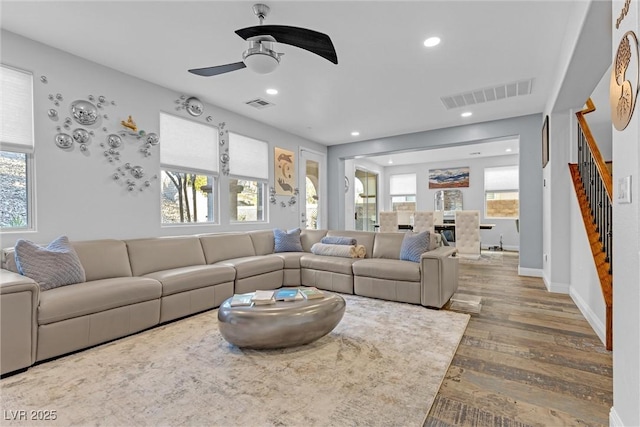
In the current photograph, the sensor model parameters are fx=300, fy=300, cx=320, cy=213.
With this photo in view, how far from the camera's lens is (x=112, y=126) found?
341cm

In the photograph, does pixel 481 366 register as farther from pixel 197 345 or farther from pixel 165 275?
pixel 165 275

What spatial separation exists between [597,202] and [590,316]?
1.11 m

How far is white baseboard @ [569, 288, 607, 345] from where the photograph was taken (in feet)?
8.27

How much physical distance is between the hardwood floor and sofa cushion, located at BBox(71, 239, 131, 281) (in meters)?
3.04

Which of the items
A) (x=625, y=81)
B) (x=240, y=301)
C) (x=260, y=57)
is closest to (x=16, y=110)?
(x=260, y=57)

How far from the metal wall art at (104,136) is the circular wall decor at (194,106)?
630 mm

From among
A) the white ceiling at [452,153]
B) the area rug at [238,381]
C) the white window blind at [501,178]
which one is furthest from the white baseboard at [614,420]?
the white window blind at [501,178]

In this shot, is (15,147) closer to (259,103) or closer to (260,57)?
(260,57)

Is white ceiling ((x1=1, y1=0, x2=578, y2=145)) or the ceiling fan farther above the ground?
white ceiling ((x1=1, y1=0, x2=578, y2=145))

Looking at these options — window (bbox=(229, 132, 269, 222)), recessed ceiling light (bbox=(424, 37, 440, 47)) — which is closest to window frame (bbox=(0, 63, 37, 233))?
window (bbox=(229, 132, 269, 222))

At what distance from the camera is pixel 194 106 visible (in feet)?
13.6

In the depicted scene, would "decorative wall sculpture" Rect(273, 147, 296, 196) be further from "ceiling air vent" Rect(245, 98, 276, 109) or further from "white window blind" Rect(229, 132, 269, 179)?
"ceiling air vent" Rect(245, 98, 276, 109)

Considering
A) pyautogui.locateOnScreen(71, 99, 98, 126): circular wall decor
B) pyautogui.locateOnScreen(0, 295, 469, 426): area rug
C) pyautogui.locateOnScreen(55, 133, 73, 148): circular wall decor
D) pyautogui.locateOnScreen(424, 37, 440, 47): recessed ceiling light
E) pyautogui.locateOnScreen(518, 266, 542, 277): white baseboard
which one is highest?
pyautogui.locateOnScreen(424, 37, 440, 47): recessed ceiling light

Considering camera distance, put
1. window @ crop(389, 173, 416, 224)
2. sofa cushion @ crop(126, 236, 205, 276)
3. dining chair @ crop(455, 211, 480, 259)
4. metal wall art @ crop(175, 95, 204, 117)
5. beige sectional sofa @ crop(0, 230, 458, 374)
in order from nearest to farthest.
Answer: beige sectional sofa @ crop(0, 230, 458, 374)
sofa cushion @ crop(126, 236, 205, 276)
metal wall art @ crop(175, 95, 204, 117)
dining chair @ crop(455, 211, 480, 259)
window @ crop(389, 173, 416, 224)
